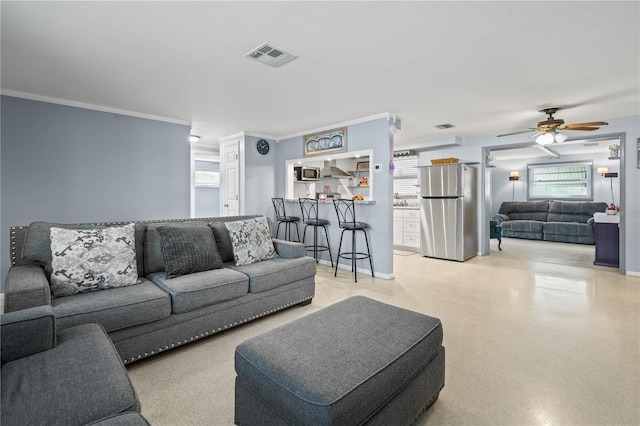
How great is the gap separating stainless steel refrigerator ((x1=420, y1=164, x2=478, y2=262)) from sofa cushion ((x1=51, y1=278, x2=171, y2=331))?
4.91 meters

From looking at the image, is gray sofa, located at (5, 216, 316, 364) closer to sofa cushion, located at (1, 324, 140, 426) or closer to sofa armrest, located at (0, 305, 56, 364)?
sofa armrest, located at (0, 305, 56, 364)

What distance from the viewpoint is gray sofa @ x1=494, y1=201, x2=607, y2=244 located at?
7.48 metres

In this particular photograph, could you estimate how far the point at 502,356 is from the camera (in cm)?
227

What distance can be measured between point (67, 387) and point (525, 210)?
10.2 meters

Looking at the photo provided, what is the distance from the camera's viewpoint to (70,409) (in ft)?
3.31

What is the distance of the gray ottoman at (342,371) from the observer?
45.5 inches

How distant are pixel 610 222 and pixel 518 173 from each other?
15.6 feet

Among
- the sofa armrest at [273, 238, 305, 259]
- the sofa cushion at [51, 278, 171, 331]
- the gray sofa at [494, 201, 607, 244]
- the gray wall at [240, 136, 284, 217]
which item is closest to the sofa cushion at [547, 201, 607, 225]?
the gray sofa at [494, 201, 607, 244]

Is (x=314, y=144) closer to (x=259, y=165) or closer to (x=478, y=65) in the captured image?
(x=259, y=165)

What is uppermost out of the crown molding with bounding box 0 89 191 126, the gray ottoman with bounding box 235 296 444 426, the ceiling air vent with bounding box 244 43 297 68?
the crown molding with bounding box 0 89 191 126

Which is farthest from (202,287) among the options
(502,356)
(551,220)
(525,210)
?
(525,210)

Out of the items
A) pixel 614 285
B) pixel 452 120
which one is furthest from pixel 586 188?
pixel 452 120

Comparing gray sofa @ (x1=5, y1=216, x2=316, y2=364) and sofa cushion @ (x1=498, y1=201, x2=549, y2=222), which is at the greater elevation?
sofa cushion @ (x1=498, y1=201, x2=549, y2=222)

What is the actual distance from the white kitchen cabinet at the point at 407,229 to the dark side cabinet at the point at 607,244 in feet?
9.56
